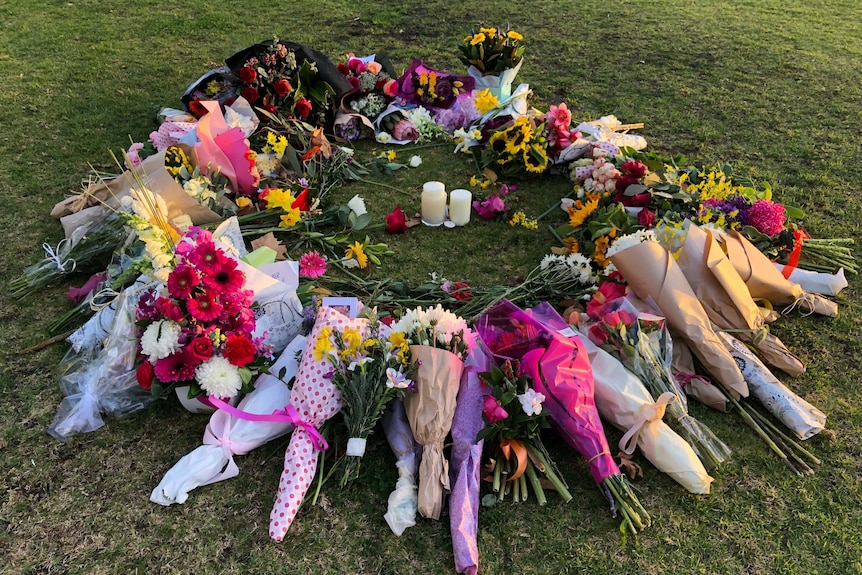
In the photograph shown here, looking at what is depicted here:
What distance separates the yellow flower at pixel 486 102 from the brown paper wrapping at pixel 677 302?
91.7 inches

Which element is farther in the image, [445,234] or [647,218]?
[445,234]

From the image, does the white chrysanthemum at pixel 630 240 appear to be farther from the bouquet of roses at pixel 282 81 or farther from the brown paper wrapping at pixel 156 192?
the bouquet of roses at pixel 282 81

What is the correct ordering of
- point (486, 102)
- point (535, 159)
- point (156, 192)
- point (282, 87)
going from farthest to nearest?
point (486, 102) < point (282, 87) < point (535, 159) < point (156, 192)

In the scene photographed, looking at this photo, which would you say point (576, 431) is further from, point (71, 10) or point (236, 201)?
point (71, 10)

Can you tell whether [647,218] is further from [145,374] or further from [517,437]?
[145,374]

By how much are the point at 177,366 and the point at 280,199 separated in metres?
1.57

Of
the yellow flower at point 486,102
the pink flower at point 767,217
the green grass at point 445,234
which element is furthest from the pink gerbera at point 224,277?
the yellow flower at point 486,102

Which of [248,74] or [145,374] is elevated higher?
[248,74]

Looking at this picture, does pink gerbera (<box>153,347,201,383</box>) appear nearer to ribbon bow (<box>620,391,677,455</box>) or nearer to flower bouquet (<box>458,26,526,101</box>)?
ribbon bow (<box>620,391,677,455</box>)

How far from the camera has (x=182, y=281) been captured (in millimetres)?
2359

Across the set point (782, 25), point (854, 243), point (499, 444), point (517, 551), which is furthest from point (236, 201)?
point (782, 25)

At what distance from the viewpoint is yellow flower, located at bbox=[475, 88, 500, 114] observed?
4738 mm

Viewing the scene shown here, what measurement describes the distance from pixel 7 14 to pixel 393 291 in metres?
7.31

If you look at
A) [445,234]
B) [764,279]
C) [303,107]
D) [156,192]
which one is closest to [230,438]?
[156,192]
